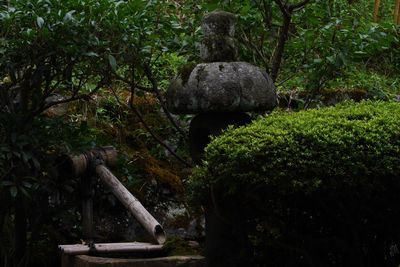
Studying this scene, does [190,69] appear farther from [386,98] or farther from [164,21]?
[386,98]

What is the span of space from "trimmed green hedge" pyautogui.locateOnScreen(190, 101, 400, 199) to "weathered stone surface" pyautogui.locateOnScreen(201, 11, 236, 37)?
108 centimetres

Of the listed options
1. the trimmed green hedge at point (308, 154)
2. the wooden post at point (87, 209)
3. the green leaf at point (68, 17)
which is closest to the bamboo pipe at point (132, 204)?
the wooden post at point (87, 209)

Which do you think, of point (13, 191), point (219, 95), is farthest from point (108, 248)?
point (219, 95)

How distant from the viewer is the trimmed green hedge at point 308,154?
427 centimetres

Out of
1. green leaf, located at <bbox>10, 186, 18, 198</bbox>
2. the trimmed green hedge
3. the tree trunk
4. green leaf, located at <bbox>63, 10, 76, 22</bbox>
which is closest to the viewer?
the trimmed green hedge

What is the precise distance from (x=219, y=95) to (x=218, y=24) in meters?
0.63

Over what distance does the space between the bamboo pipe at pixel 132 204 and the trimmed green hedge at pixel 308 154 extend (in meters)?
0.92

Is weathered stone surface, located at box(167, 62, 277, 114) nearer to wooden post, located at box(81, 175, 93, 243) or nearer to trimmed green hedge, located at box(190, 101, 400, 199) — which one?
trimmed green hedge, located at box(190, 101, 400, 199)

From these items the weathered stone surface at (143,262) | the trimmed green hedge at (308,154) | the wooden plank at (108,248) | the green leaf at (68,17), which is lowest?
the weathered stone surface at (143,262)

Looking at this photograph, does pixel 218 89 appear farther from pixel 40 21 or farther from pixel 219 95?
pixel 40 21

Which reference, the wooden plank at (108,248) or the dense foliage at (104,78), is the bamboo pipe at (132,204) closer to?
the wooden plank at (108,248)

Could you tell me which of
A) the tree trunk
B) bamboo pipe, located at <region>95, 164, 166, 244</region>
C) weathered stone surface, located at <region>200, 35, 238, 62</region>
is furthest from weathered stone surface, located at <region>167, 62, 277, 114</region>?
the tree trunk

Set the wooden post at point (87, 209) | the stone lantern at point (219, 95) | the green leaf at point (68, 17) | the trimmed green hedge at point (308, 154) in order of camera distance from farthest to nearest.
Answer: the wooden post at point (87, 209), the stone lantern at point (219, 95), the green leaf at point (68, 17), the trimmed green hedge at point (308, 154)

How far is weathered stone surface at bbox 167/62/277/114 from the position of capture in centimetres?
515
